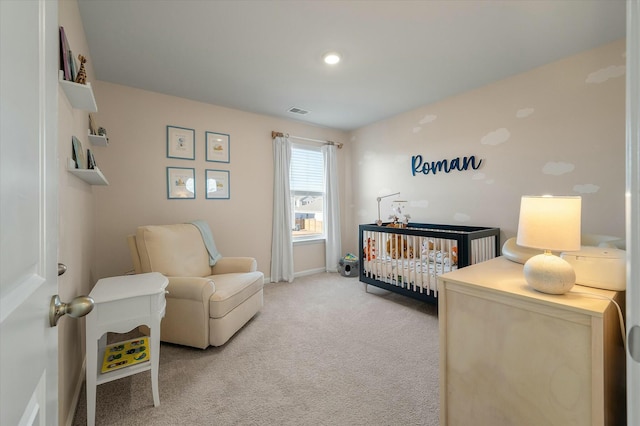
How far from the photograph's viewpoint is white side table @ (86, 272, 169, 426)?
1388 millimetres

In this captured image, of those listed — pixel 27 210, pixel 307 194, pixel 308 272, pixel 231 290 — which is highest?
pixel 307 194

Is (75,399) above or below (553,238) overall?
below

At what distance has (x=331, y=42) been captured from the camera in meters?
2.14

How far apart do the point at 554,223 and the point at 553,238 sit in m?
0.06

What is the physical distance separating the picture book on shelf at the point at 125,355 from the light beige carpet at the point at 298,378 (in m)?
0.21

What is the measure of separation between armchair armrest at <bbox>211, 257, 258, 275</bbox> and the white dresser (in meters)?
2.00

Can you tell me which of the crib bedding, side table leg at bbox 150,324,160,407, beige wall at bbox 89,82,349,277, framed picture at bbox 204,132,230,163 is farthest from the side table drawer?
the crib bedding

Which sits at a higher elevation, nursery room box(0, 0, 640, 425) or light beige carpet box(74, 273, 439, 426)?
nursery room box(0, 0, 640, 425)

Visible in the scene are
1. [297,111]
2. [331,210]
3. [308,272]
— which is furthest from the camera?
[331,210]

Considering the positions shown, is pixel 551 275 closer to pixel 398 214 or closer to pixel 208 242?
pixel 208 242

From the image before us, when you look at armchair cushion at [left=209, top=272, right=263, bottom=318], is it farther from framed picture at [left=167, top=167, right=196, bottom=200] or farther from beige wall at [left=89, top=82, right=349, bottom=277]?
framed picture at [left=167, top=167, right=196, bottom=200]

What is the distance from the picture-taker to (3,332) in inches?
14.2

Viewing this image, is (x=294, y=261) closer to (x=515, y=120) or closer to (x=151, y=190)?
(x=151, y=190)

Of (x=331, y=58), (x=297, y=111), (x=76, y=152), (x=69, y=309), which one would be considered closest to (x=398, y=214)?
(x=297, y=111)
